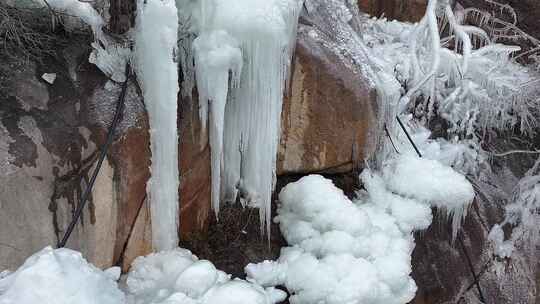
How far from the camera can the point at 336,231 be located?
10.8 ft

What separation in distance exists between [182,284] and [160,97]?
0.98 meters

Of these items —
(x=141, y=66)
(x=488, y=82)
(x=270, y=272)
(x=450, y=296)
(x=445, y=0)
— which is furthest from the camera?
(x=445, y=0)

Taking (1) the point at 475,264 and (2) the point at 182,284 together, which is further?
(1) the point at 475,264

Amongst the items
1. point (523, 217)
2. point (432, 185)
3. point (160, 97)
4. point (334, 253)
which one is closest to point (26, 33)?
point (160, 97)

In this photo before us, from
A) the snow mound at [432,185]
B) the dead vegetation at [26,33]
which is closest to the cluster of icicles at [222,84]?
the dead vegetation at [26,33]

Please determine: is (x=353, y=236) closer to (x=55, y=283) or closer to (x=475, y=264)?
(x=475, y=264)

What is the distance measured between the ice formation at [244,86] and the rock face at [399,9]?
16.8 ft

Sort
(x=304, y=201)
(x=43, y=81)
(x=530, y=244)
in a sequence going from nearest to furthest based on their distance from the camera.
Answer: (x=43, y=81) → (x=304, y=201) → (x=530, y=244)

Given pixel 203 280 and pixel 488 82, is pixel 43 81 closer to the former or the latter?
pixel 203 280

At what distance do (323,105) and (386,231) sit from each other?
0.98m

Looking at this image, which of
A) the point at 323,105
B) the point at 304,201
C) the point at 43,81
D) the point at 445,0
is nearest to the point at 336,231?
the point at 304,201

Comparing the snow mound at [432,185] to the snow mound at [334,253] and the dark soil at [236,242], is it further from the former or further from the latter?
the dark soil at [236,242]

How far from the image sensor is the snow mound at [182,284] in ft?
8.41

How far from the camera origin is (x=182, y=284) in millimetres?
2643
